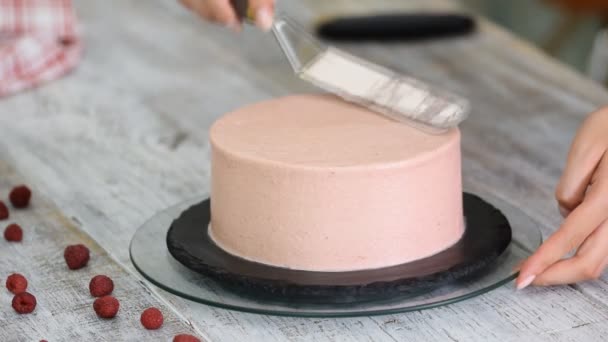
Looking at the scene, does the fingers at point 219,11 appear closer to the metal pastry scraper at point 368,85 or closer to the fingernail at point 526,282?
the metal pastry scraper at point 368,85

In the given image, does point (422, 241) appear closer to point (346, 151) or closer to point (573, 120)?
point (346, 151)

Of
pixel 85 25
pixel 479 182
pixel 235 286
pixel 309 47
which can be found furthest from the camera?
pixel 85 25

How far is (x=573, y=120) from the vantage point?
1718 mm


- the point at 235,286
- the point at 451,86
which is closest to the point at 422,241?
the point at 235,286

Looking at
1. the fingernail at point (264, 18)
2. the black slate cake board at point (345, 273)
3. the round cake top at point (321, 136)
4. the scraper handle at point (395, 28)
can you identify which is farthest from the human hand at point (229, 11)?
the scraper handle at point (395, 28)

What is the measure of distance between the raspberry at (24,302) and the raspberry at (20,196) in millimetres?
310

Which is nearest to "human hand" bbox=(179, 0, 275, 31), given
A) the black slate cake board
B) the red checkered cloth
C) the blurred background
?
the black slate cake board

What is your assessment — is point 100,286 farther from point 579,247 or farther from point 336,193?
point 579,247

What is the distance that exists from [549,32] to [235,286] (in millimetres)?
2307

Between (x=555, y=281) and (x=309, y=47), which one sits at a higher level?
(x=309, y=47)

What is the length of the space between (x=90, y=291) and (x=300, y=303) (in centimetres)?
25

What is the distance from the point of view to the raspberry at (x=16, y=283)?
1.16 metres

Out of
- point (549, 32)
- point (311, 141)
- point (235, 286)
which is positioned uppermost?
point (311, 141)

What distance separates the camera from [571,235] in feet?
3.60
